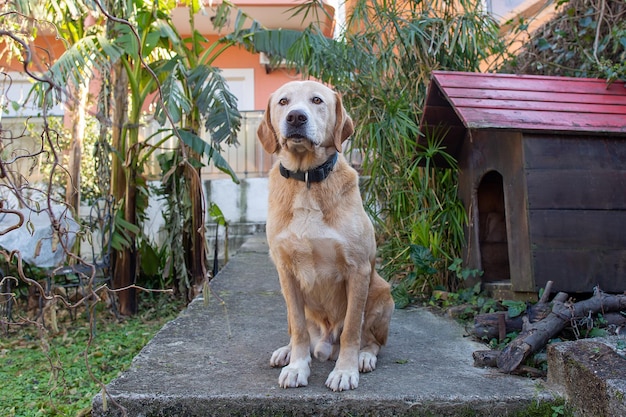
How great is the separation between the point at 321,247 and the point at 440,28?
348 cm

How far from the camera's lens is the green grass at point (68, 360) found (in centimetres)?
295

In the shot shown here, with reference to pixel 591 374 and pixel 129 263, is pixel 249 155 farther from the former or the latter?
pixel 591 374

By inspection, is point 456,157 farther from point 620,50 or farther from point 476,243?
point 620,50

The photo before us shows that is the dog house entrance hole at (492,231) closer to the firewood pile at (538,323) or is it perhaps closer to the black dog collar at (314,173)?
the firewood pile at (538,323)

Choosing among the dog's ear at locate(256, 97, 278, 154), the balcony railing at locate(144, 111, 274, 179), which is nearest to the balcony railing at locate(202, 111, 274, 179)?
the balcony railing at locate(144, 111, 274, 179)

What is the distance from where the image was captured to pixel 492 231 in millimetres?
4227

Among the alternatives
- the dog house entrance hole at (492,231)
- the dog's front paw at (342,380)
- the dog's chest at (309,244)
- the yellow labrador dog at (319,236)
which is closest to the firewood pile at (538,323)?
the yellow labrador dog at (319,236)

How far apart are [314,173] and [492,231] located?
2.34 m

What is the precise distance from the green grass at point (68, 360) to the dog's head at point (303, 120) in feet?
4.27

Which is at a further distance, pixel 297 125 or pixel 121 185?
pixel 121 185

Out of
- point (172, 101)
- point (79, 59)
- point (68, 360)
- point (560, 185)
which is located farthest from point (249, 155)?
point (560, 185)

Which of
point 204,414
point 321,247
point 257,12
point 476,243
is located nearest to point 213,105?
point 476,243

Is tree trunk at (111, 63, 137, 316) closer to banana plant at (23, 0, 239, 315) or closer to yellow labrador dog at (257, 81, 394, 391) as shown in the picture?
banana plant at (23, 0, 239, 315)

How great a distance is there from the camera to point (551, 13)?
6.19 metres
